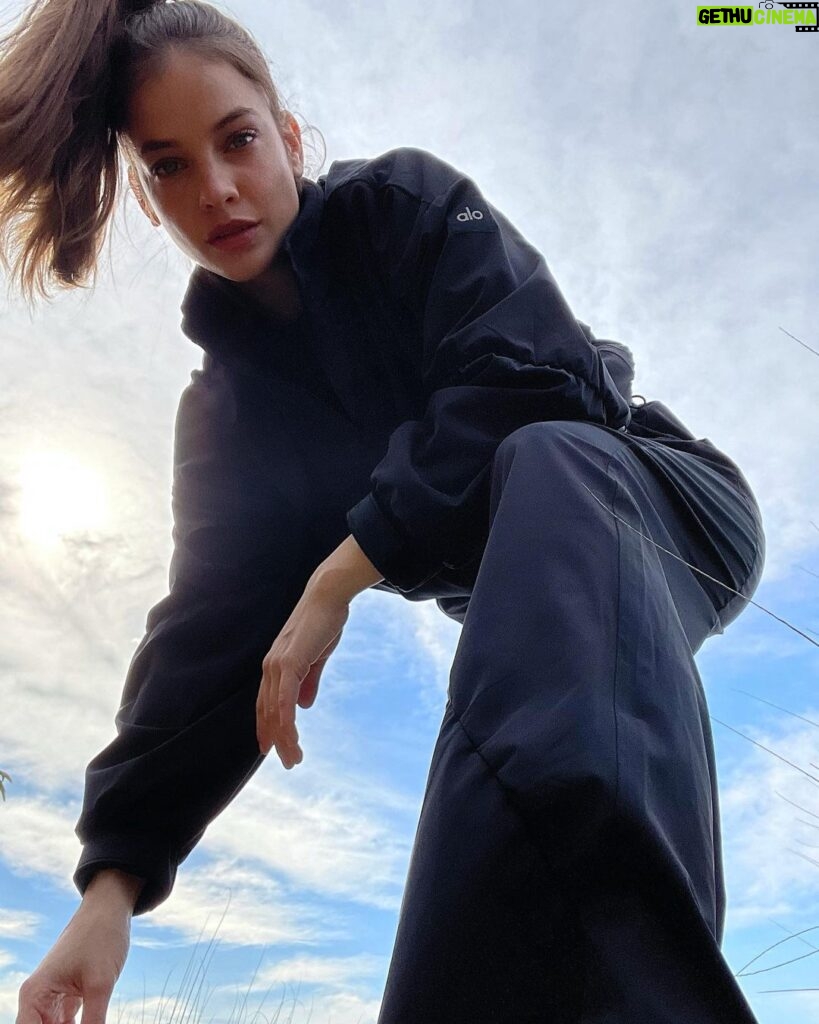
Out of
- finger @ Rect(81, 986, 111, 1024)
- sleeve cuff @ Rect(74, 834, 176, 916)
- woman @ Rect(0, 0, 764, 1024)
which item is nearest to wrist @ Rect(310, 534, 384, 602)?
woman @ Rect(0, 0, 764, 1024)

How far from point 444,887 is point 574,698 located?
160 millimetres

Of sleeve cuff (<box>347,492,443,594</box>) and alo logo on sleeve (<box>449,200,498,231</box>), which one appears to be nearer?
sleeve cuff (<box>347,492,443,594</box>)

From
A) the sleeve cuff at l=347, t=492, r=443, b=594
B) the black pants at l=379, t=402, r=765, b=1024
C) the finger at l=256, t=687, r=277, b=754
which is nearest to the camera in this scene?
the black pants at l=379, t=402, r=765, b=1024

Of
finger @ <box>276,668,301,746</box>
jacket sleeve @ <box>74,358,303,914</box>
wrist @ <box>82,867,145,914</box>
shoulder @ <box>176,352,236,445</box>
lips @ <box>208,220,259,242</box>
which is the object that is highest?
lips @ <box>208,220,259,242</box>

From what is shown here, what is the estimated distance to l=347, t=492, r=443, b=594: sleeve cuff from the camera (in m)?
1.04

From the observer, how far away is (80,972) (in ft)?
4.00

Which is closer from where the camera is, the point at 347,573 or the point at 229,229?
the point at 347,573

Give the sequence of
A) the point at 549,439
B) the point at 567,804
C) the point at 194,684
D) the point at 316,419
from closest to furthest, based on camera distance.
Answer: the point at 567,804
the point at 549,439
the point at 194,684
the point at 316,419

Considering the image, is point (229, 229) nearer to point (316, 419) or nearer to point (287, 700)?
point (316, 419)

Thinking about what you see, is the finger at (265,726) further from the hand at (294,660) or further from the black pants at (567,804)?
the black pants at (567,804)

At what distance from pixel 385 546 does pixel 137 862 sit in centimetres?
58

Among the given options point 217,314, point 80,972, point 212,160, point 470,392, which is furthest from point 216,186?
point 80,972

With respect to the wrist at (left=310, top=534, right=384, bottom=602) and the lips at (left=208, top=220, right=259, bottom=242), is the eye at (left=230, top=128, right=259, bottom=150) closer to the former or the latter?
the lips at (left=208, top=220, right=259, bottom=242)

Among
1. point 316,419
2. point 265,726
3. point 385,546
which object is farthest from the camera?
point 316,419
